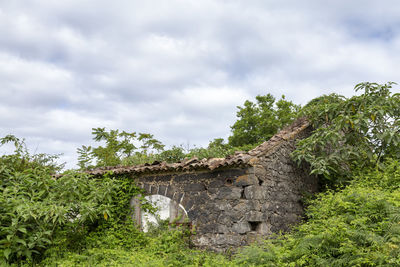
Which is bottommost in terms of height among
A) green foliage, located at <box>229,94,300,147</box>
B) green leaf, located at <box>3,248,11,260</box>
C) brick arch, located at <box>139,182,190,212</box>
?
green leaf, located at <box>3,248,11,260</box>

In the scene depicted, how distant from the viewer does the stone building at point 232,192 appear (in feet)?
24.8

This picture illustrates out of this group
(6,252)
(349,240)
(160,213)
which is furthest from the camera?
(160,213)

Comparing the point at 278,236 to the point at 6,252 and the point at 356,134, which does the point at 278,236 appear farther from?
the point at 6,252

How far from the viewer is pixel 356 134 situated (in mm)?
9188

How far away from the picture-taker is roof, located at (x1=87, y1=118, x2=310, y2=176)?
7.55 m

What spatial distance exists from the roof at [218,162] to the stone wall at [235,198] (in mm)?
132

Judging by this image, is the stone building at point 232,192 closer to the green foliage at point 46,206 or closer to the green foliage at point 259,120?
the green foliage at point 46,206

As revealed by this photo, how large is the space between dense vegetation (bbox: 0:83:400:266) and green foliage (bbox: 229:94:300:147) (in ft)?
31.0

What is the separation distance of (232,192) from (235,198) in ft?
0.46

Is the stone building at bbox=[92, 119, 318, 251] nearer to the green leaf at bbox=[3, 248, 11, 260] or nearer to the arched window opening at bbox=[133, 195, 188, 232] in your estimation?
the arched window opening at bbox=[133, 195, 188, 232]

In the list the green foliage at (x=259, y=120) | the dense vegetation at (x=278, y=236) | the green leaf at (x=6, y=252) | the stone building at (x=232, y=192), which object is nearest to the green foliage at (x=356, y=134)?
the dense vegetation at (x=278, y=236)

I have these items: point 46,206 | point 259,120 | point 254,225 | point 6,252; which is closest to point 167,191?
point 254,225

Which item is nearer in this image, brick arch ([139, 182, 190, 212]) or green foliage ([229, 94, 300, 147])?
brick arch ([139, 182, 190, 212])

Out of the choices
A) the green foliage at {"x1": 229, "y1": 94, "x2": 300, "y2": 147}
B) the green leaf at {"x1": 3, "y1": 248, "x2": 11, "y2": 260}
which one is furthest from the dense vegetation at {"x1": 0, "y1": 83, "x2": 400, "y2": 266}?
the green foliage at {"x1": 229, "y1": 94, "x2": 300, "y2": 147}
